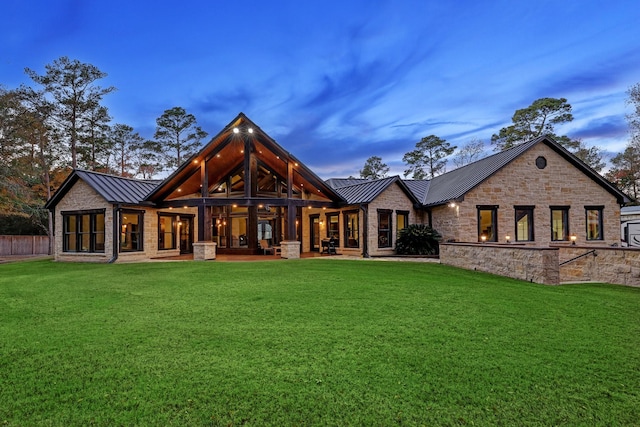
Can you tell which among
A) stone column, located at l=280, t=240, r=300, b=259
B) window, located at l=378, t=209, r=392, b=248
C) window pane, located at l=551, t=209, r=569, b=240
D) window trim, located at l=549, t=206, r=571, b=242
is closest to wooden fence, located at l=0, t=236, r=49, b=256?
stone column, located at l=280, t=240, r=300, b=259

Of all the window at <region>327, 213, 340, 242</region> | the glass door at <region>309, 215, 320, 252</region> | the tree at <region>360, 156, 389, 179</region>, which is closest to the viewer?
the window at <region>327, 213, 340, 242</region>

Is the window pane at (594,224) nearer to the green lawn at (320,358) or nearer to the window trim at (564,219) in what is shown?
the window trim at (564,219)

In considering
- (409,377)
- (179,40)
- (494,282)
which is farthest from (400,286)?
(179,40)

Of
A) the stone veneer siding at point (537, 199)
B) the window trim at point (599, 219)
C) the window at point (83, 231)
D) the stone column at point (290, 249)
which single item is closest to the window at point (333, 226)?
the stone column at point (290, 249)

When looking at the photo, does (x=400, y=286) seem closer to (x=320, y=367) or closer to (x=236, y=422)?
(x=320, y=367)

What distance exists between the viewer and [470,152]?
3734 cm

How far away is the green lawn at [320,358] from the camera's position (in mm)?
2881

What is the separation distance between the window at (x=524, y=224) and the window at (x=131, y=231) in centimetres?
1821

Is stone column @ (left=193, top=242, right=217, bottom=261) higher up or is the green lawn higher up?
stone column @ (left=193, top=242, right=217, bottom=261)

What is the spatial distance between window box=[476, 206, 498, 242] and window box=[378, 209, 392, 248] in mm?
4215

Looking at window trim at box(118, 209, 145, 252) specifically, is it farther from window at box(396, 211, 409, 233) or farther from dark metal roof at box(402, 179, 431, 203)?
dark metal roof at box(402, 179, 431, 203)

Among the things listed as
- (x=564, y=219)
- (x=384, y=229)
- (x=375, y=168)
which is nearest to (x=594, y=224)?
(x=564, y=219)

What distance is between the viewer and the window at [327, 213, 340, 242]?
18906mm

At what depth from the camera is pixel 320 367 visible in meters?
3.68
